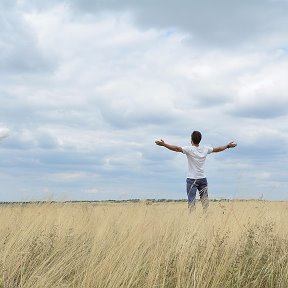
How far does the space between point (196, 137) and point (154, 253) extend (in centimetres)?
408

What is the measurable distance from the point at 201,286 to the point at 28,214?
5054 mm

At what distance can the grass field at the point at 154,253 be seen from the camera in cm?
488

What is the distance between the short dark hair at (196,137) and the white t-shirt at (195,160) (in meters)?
0.11

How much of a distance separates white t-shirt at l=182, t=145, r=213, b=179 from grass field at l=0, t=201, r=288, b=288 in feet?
4.26

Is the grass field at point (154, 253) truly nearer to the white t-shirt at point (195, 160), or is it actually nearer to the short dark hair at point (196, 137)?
the white t-shirt at point (195, 160)

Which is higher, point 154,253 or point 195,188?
point 195,188

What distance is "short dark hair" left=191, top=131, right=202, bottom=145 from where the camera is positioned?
365 inches

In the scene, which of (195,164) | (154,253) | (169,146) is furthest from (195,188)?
(154,253)

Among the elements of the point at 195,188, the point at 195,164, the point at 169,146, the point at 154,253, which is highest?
the point at 169,146

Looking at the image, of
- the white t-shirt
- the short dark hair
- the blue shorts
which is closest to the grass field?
the blue shorts

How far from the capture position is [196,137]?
9.26 meters

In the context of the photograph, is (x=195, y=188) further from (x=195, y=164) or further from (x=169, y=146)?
(x=169, y=146)

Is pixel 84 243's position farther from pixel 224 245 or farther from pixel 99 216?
pixel 99 216

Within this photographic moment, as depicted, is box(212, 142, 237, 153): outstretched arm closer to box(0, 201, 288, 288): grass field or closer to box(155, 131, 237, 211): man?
box(155, 131, 237, 211): man
